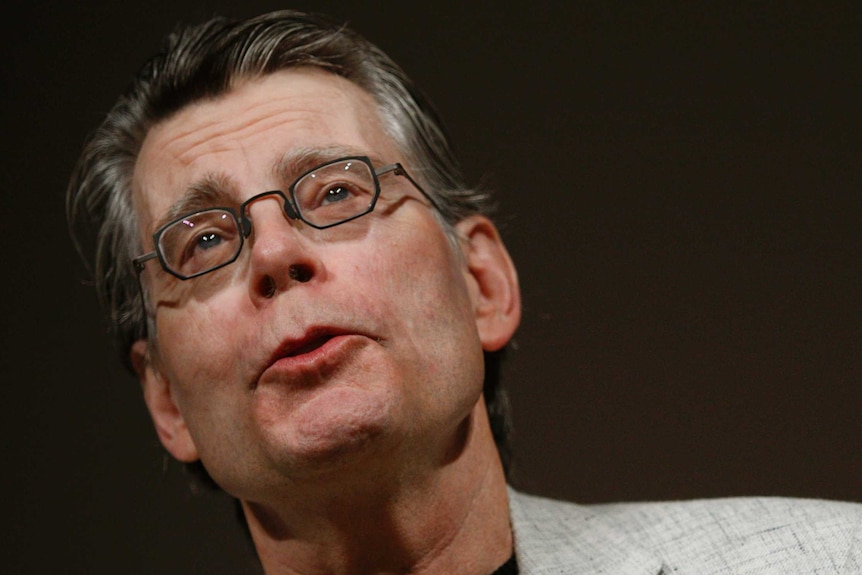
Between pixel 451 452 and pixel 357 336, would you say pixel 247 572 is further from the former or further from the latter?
pixel 357 336

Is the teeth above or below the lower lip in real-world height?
above

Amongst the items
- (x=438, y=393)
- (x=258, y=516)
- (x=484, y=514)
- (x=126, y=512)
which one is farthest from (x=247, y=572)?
(x=438, y=393)

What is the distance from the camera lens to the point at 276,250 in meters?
1.87

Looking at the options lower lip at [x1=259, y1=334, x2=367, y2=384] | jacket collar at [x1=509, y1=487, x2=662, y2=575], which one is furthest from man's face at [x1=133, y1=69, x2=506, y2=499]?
jacket collar at [x1=509, y1=487, x2=662, y2=575]

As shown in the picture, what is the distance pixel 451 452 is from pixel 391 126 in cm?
62

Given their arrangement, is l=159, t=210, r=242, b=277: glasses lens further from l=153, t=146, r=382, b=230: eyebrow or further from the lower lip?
the lower lip

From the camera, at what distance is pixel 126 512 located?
2830 millimetres

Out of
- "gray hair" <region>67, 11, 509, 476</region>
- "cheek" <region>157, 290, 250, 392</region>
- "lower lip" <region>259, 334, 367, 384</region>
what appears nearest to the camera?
"lower lip" <region>259, 334, 367, 384</region>

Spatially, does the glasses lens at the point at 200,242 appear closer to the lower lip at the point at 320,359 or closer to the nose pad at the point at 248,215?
the nose pad at the point at 248,215

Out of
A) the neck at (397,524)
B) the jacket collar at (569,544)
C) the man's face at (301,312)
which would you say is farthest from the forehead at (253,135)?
the jacket collar at (569,544)

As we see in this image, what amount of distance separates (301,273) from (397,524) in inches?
18.1

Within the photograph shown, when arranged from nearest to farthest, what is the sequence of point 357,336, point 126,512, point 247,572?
point 357,336 < point 247,572 < point 126,512

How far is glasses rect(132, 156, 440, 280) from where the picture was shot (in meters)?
1.96

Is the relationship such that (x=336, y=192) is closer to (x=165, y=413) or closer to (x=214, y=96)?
(x=214, y=96)
